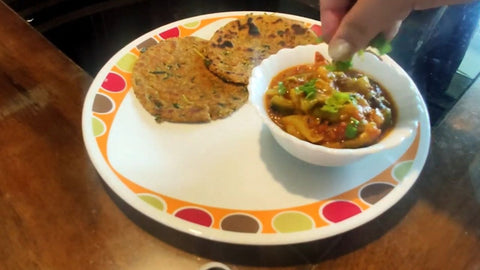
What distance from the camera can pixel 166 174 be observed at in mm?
1183

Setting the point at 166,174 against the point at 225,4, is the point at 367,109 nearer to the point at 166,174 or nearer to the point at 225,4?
the point at 166,174

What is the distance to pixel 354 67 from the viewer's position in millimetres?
1375

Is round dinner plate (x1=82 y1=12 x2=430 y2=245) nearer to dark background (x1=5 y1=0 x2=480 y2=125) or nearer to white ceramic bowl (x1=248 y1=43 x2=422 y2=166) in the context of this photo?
white ceramic bowl (x1=248 y1=43 x2=422 y2=166)

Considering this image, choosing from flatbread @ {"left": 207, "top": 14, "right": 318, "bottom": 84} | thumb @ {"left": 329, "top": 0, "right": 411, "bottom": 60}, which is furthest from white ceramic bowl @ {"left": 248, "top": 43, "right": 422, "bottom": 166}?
thumb @ {"left": 329, "top": 0, "right": 411, "bottom": 60}

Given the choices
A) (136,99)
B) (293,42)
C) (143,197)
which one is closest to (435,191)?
(293,42)

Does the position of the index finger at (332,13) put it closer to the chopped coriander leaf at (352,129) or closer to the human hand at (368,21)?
the human hand at (368,21)

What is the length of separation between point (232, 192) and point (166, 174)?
186 millimetres

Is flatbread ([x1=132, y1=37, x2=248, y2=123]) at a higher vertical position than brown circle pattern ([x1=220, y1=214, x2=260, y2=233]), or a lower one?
higher

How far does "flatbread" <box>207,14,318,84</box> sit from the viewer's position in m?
1.48

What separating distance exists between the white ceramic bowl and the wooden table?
20 cm

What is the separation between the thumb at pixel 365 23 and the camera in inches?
36.6

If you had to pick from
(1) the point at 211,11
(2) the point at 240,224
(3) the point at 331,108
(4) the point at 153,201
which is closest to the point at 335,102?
(3) the point at 331,108

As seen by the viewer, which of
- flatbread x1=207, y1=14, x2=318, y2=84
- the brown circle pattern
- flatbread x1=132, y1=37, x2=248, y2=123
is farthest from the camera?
flatbread x1=207, y1=14, x2=318, y2=84

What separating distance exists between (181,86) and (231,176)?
0.40 m
